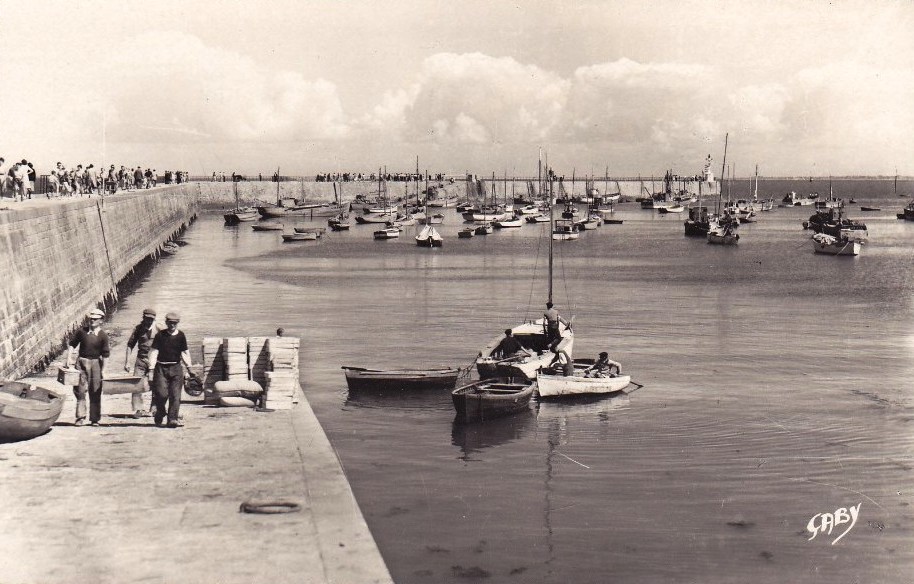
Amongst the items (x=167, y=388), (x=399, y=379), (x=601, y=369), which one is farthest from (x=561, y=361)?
(x=167, y=388)

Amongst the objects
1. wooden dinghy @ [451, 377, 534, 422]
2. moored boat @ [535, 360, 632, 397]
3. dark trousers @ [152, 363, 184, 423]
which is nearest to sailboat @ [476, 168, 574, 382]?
moored boat @ [535, 360, 632, 397]

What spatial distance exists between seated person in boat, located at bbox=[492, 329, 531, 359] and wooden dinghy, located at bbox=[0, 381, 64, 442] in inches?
595

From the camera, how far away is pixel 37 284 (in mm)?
29281

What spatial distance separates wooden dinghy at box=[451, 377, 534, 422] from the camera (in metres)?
24.6

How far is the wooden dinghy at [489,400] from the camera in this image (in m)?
24.6

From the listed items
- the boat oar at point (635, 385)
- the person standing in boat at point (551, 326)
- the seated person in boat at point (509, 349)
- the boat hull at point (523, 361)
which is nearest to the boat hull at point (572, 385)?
the boat hull at point (523, 361)

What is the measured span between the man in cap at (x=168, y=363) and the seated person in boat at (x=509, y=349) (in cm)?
1393

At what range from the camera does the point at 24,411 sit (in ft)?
50.5

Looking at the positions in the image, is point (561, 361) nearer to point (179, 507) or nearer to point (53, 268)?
point (179, 507)

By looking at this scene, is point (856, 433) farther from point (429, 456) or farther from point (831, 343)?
point (831, 343)

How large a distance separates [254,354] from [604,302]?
120 feet

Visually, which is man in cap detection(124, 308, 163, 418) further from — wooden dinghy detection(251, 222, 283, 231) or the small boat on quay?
wooden dinghy detection(251, 222, 283, 231)

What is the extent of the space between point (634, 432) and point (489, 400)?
11.9 feet

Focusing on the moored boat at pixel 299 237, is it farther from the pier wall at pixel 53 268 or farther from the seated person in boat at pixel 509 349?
the seated person in boat at pixel 509 349
